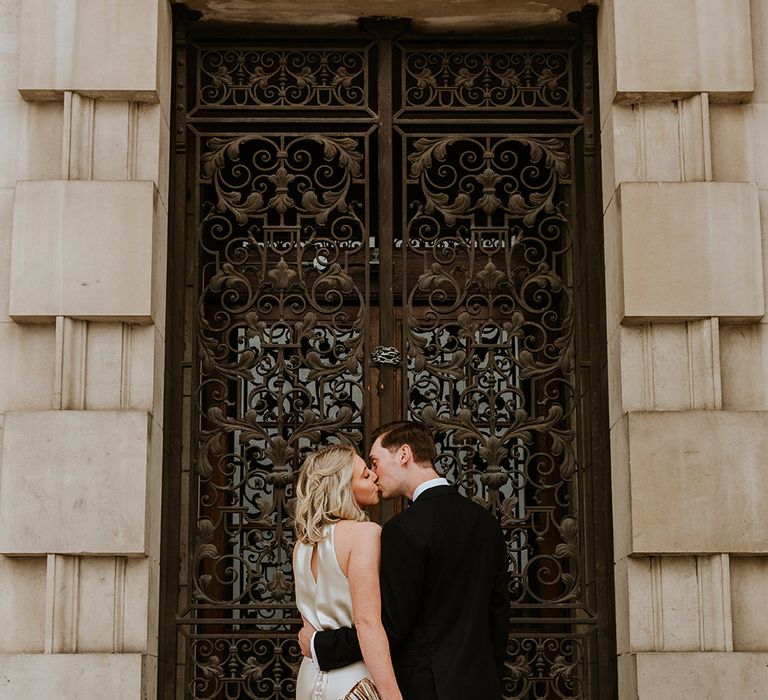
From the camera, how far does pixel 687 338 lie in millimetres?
7008

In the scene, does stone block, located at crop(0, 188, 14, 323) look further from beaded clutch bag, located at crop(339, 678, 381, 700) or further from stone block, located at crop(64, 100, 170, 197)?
beaded clutch bag, located at crop(339, 678, 381, 700)

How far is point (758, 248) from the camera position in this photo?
7008mm

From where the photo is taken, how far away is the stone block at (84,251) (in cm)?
693

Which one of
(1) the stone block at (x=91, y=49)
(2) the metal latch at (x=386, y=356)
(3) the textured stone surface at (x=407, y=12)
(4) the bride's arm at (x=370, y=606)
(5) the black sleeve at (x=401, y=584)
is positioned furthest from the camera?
(3) the textured stone surface at (x=407, y=12)

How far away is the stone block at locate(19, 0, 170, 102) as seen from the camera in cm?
718

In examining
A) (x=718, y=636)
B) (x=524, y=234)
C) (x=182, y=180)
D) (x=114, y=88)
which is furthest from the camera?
(x=524, y=234)

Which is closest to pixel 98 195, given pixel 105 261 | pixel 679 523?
pixel 105 261

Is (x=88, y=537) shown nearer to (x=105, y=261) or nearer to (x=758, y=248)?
(x=105, y=261)

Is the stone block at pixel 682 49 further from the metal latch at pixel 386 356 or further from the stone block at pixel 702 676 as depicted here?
the stone block at pixel 702 676

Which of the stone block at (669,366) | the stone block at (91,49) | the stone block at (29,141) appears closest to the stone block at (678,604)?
the stone block at (669,366)

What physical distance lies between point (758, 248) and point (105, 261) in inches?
132

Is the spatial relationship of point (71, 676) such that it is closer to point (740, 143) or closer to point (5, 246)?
point (5, 246)

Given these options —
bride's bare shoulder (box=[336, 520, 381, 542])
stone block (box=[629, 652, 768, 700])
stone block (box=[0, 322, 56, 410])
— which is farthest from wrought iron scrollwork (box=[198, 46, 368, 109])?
stone block (box=[629, 652, 768, 700])

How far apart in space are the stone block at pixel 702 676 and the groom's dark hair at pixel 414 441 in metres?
1.59
